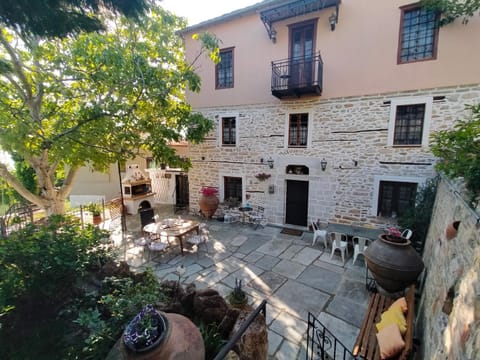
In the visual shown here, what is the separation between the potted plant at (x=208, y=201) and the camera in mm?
9117

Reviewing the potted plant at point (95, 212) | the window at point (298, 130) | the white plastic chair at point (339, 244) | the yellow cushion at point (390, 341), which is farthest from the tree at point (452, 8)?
the potted plant at point (95, 212)

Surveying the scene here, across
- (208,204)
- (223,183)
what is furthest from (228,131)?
(208,204)

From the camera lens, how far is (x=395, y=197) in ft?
21.9

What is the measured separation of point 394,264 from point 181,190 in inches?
389

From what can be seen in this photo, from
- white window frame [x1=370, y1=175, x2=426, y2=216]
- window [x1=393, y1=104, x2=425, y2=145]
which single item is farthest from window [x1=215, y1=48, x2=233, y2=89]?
white window frame [x1=370, y1=175, x2=426, y2=216]

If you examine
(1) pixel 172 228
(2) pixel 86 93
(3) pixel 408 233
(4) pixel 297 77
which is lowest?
(1) pixel 172 228

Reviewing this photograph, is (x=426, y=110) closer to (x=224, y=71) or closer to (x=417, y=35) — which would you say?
(x=417, y=35)

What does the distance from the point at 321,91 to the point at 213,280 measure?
6506 millimetres

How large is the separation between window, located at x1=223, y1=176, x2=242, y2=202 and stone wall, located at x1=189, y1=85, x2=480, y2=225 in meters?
0.26

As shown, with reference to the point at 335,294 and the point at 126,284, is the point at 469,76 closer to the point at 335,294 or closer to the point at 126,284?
the point at 335,294

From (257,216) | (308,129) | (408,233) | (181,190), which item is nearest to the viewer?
(408,233)

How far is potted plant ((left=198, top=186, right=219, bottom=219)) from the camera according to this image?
359 inches

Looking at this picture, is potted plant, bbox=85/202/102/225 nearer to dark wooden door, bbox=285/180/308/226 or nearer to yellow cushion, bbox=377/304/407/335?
dark wooden door, bbox=285/180/308/226

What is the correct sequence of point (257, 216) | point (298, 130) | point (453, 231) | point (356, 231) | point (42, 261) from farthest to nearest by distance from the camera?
point (257, 216) → point (298, 130) → point (356, 231) → point (453, 231) → point (42, 261)
